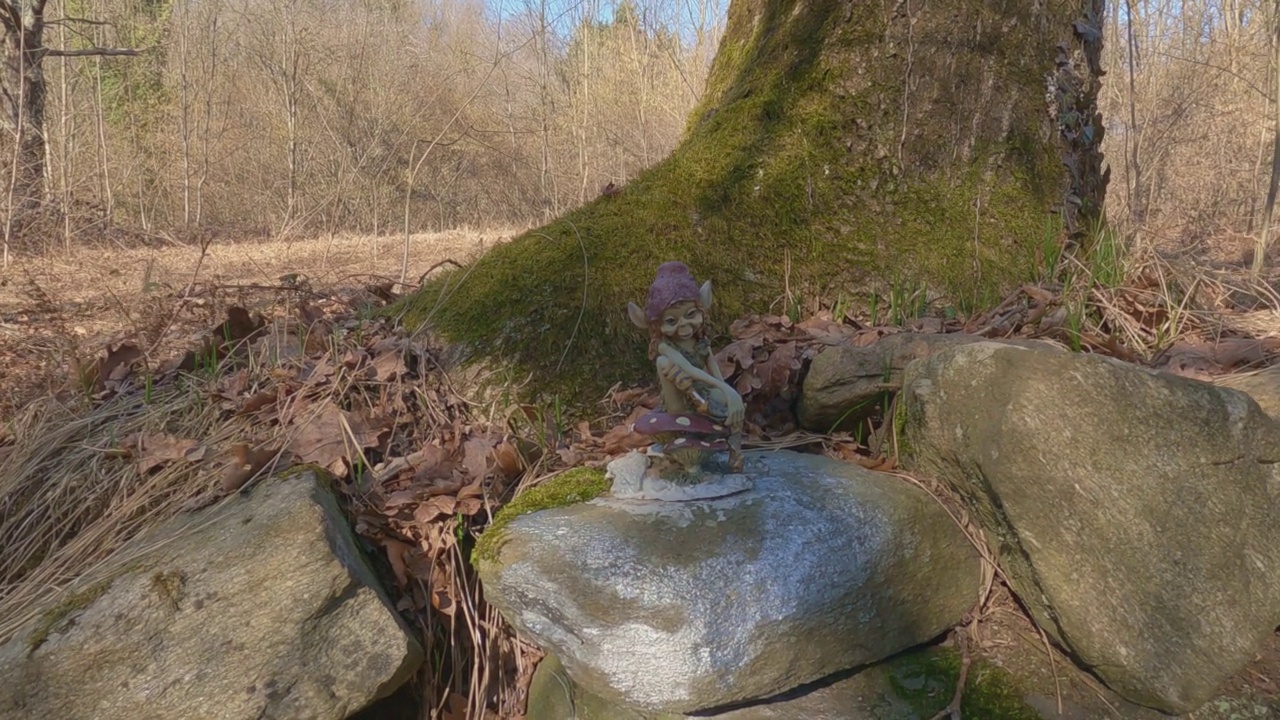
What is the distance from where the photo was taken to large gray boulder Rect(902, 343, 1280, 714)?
2.00 m

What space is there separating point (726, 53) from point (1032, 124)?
1.53 m

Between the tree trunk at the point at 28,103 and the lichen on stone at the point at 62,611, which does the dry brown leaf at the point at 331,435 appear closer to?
the lichen on stone at the point at 62,611

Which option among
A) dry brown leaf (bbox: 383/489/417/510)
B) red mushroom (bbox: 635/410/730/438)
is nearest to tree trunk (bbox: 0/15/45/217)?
dry brown leaf (bbox: 383/489/417/510)

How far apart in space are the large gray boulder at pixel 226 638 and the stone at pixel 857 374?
4.84ft

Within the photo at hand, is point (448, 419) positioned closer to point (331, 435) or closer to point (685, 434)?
point (331, 435)

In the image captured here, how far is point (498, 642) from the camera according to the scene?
7.95ft

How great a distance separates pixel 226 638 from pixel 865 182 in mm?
2826

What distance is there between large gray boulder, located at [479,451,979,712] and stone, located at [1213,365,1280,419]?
981 millimetres

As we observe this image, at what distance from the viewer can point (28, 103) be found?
32.2 ft

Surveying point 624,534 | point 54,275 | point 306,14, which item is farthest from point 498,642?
point 306,14

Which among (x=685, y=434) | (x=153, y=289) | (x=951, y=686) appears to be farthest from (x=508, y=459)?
(x=153, y=289)

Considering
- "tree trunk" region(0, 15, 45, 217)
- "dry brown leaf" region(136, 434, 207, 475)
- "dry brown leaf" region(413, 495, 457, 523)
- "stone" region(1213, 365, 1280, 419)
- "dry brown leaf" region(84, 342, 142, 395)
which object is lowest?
"dry brown leaf" region(413, 495, 457, 523)

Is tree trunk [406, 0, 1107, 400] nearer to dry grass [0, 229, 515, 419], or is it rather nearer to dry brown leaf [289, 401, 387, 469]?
dry brown leaf [289, 401, 387, 469]

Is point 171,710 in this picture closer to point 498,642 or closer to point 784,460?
point 498,642
